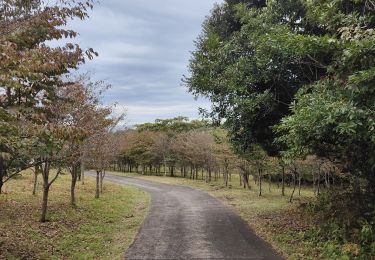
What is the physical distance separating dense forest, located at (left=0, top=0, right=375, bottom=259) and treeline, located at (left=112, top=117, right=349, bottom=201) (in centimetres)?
1308

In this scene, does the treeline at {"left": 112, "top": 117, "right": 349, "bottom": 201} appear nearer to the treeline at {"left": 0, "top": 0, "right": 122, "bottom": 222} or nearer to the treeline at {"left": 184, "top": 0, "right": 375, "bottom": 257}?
the treeline at {"left": 184, "top": 0, "right": 375, "bottom": 257}

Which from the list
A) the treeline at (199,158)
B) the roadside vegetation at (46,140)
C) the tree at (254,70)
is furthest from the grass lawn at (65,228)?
the treeline at (199,158)

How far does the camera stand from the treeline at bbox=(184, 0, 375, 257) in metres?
7.95

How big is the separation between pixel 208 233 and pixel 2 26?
902 centimetres

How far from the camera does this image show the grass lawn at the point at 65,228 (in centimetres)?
1070

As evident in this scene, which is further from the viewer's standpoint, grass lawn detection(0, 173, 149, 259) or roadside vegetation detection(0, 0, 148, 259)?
grass lawn detection(0, 173, 149, 259)

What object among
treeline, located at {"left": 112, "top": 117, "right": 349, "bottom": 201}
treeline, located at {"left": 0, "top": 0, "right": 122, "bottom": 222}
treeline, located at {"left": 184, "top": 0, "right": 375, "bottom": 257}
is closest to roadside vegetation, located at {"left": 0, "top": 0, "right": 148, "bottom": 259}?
treeline, located at {"left": 0, "top": 0, "right": 122, "bottom": 222}

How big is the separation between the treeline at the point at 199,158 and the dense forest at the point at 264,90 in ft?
42.9

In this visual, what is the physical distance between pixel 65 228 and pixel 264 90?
8.45m

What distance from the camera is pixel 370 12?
9453mm

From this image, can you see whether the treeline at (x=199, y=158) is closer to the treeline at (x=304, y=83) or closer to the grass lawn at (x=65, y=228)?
the grass lawn at (x=65, y=228)

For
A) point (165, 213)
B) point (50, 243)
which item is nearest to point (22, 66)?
point (50, 243)

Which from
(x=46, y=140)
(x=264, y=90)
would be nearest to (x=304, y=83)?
(x=264, y=90)

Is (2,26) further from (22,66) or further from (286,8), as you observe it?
(286,8)
